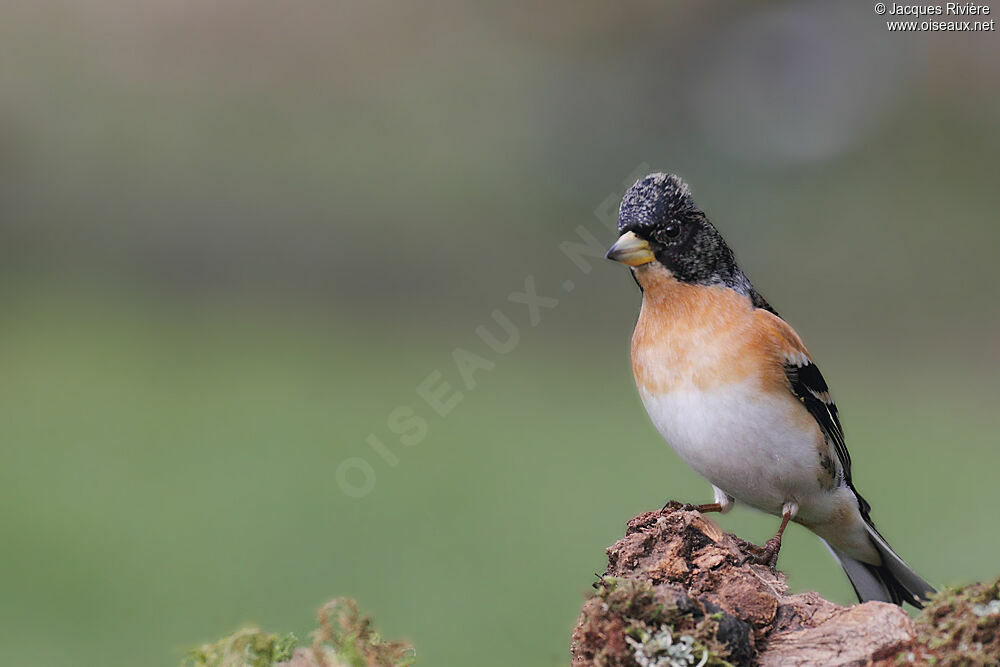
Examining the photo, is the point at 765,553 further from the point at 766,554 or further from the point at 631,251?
the point at 631,251

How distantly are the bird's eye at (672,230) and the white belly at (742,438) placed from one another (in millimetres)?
575

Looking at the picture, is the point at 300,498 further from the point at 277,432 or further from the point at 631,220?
the point at 631,220

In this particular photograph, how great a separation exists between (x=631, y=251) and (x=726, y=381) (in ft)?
2.00

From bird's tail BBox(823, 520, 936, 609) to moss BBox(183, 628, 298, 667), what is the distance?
272cm

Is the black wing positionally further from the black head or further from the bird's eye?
the bird's eye

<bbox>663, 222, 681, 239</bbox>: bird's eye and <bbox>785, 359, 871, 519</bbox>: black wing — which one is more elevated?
<bbox>663, 222, 681, 239</bbox>: bird's eye

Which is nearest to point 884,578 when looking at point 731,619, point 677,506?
point 677,506

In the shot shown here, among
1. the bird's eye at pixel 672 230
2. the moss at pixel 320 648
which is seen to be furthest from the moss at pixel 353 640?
the bird's eye at pixel 672 230

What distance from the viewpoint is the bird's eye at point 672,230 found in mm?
4172

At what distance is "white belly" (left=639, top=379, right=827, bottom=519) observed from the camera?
415 cm

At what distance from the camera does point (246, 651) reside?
2.74 m

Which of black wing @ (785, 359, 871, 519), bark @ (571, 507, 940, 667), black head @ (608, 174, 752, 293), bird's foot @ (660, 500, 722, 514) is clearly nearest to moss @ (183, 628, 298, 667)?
bark @ (571, 507, 940, 667)

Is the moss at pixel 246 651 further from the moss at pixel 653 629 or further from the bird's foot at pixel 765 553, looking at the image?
the bird's foot at pixel 765 553

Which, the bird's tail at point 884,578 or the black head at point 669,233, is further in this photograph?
the bird's tail at point 884,578
